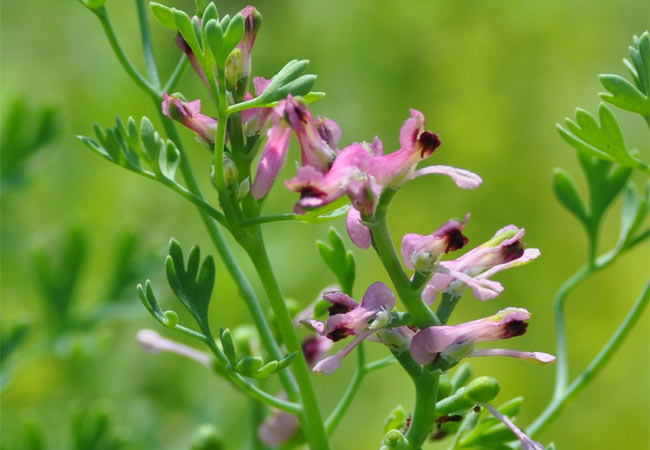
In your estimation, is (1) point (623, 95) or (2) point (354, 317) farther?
(1) point (623, 95)

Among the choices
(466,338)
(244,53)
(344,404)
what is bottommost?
(344,404)

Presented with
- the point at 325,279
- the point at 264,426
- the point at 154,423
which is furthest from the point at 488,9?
the point at 264,426

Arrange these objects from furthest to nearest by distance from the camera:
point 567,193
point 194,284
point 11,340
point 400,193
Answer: point 400,193 < point 11,340 < point 567,193 < point 194,284

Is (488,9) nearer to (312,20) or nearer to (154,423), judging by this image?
(312,20)

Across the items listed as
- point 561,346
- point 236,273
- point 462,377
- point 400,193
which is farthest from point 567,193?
point 400,193

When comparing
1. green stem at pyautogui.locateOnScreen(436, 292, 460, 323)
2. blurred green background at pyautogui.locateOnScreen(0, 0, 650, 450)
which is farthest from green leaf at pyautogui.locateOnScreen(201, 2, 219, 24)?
blurred green background at pyautogui.locateOnScreen(0, 0, 650, 450)

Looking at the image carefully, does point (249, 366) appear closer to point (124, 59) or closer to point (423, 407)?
point (423, 407)
